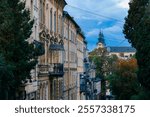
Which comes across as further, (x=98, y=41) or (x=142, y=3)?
(x=98, y=41)

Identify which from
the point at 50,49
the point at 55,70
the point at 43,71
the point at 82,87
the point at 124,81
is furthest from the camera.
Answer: the point at 82,87

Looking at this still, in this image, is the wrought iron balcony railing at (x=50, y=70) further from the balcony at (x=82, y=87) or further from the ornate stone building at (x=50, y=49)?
the balcony at (x=82, y=87)

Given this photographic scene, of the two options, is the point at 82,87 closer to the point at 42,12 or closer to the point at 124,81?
the point at 124,81

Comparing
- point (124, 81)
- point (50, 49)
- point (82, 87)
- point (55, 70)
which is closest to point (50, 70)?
point (55, 70)

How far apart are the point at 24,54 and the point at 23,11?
2221mm

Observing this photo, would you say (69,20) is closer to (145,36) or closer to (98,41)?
(145,36)

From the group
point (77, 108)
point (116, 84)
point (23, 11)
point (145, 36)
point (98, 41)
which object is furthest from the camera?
point (98, 41)

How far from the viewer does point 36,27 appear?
35.2m

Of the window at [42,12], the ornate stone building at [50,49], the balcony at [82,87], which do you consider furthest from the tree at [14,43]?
the balcony at [82,87]

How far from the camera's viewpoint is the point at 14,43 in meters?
20.4

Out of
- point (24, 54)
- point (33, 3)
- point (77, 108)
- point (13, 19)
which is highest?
point (33, 3)

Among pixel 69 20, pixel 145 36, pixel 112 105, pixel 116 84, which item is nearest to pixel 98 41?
pixel 69 20

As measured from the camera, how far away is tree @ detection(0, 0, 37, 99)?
1933 centimetres

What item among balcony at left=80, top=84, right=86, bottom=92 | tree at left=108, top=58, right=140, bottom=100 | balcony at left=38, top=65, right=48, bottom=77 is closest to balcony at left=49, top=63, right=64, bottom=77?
balcony at left=38, top=65, right=48, bottom=77
